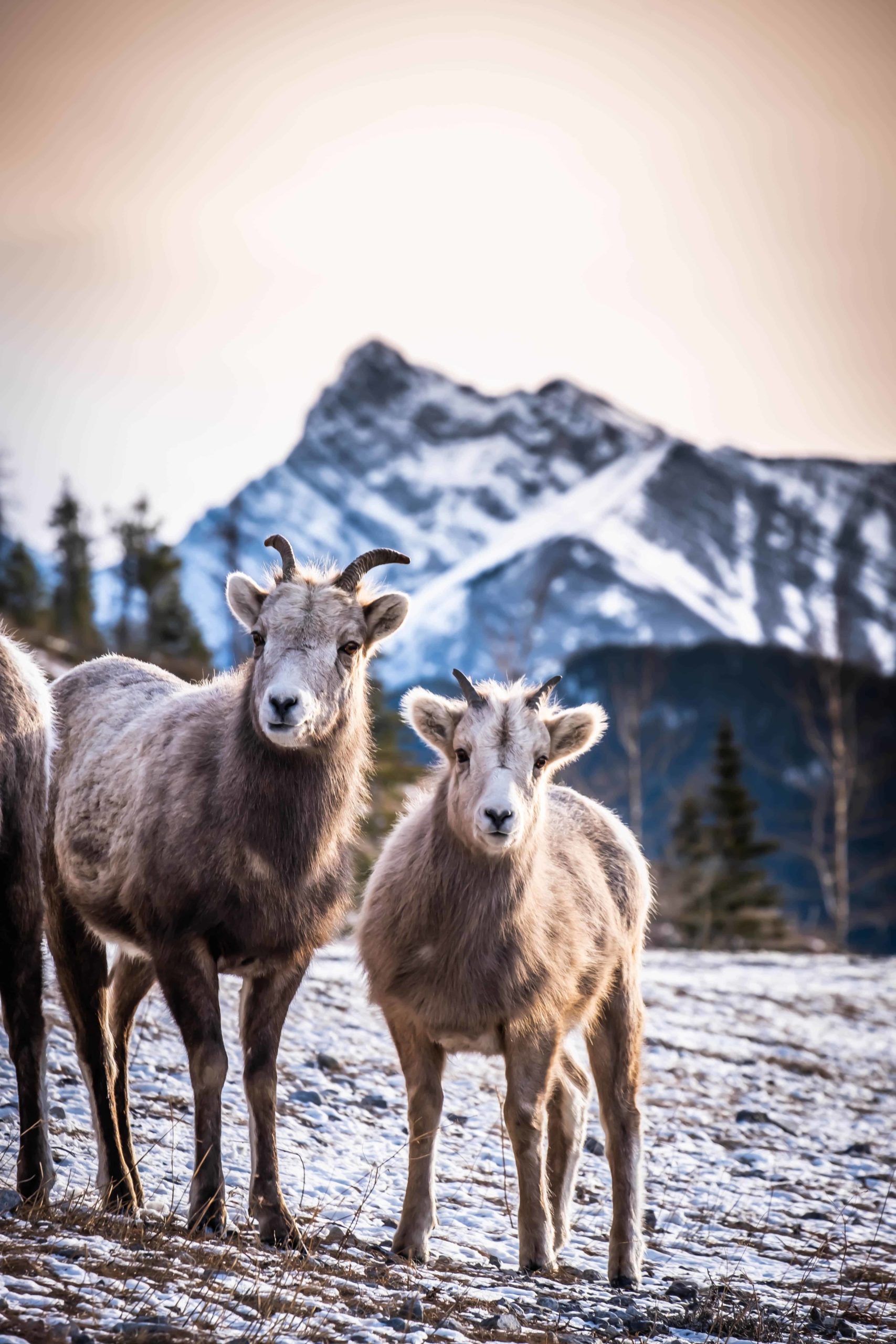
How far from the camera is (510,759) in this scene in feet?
21.6

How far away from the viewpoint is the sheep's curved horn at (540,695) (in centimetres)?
703

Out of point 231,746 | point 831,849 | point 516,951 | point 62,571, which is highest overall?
point 62,571

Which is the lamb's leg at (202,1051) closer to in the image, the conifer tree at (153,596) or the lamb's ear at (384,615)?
the lamb's ear at (384,615)

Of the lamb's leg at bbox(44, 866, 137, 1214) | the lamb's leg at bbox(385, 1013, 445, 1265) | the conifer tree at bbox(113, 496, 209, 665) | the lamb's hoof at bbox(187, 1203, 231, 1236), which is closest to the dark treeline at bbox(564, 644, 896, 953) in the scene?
the lamb's leg at bbox(385, 1013, 445, 1265)

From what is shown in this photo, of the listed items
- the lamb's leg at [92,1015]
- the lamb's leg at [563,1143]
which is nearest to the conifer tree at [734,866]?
the lamb's leg at [563,1143]

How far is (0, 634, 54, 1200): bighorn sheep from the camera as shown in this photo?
5.58 m

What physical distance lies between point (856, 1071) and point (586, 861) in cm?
746

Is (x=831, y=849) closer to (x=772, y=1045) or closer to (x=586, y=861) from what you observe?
(x=772, y=1045)

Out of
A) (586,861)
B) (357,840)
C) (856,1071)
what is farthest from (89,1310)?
(856,1071)

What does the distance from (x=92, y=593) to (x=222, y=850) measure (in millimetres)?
69848

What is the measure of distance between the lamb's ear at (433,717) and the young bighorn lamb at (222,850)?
288 mm

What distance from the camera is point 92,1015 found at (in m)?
6.59

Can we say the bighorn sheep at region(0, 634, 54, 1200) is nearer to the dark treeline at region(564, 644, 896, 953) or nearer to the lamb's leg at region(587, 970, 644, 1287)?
the lamb's leg at region(587, 970, 644, 1287)

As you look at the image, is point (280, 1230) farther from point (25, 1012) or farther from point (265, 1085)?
point (25, 1012)
